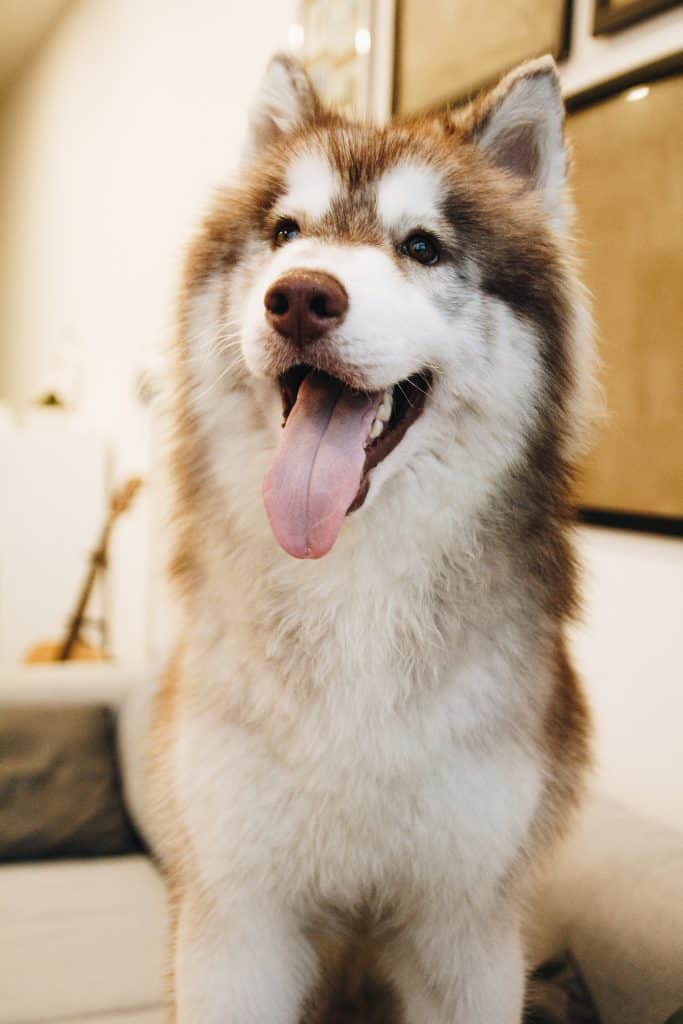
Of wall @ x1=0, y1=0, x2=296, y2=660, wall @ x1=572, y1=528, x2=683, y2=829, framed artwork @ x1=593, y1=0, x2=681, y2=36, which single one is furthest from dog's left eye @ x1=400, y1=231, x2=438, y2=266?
wall @ x1=0, y1=0, x2=296, y2=660

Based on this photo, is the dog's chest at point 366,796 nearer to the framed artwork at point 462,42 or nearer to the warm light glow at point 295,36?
the framed artwork at point 462,42

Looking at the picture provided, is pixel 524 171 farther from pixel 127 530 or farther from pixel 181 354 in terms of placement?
pixel 127 530

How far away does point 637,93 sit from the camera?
159 cm

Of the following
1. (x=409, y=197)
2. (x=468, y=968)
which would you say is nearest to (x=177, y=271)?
(x=409, y=197)

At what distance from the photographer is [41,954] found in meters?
1.59

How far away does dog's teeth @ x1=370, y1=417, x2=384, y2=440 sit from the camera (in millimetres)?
1036

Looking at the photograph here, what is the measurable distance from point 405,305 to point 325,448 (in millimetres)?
172

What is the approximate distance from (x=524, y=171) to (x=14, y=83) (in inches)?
238

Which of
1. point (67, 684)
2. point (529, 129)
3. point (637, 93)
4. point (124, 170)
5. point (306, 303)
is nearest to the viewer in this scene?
point (306, 303)

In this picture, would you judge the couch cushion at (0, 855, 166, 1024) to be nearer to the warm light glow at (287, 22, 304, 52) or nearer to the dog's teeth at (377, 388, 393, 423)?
the dog's teeth at (377, 388, 393, 423)

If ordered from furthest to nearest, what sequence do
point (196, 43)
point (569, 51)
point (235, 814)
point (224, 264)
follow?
point (196, 43), point (569, 51), point (224, 264), point (235, 814)

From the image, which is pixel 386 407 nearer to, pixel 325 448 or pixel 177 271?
pixel 325 448

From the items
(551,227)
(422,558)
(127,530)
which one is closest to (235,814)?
(422,558)

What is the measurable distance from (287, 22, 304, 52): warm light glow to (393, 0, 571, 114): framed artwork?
491mm
